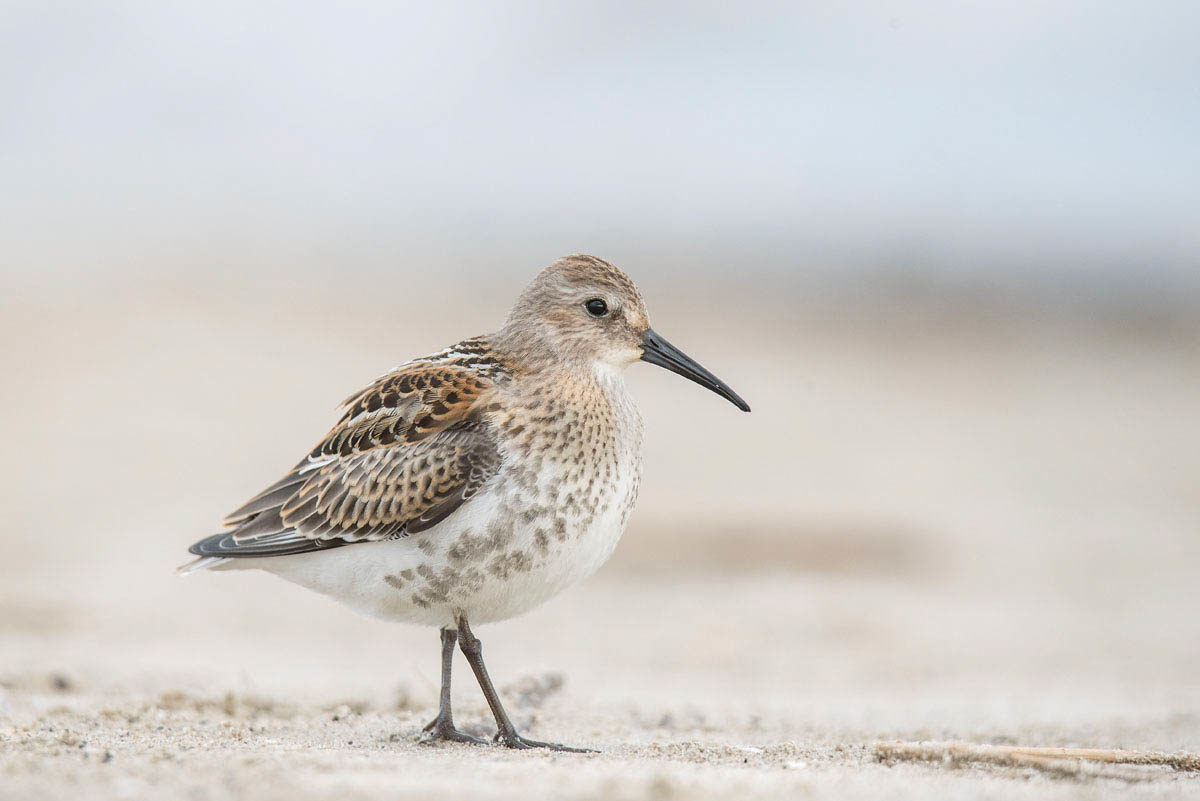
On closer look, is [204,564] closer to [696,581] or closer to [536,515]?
[536,515]

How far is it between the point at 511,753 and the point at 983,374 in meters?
12.7

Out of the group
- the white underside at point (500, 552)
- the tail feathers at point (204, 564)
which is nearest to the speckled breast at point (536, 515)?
the white underside at point (500, 552)

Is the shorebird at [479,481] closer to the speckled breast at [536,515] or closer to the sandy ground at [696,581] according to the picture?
the speckled breast at [536,515]

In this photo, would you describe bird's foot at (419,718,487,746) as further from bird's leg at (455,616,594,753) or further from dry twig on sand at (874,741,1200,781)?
dry twig on sand at (874,741,1200,781)

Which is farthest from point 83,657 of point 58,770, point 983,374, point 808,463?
point 983,374

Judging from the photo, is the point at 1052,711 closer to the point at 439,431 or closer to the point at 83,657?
the point at 439,431

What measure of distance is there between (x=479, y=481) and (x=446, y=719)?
3.07 ft

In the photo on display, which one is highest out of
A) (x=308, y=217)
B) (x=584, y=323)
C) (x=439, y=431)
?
(x=308, y=217)

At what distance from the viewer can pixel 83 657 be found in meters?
8.09

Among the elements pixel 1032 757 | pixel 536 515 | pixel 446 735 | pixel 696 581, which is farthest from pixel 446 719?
pixel 696 581

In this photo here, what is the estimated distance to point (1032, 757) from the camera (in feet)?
15.9

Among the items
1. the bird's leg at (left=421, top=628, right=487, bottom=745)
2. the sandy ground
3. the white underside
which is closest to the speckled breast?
the white underside

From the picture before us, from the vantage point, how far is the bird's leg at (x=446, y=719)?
17.8ft

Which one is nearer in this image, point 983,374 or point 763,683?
point 763,683
